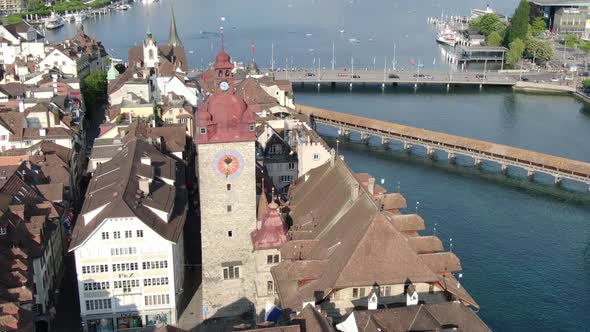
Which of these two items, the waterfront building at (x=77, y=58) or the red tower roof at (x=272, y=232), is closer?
the red tower roof at (x=272, y=232)

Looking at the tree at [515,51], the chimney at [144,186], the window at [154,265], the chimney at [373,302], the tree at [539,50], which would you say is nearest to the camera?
the chimney at [373,302]

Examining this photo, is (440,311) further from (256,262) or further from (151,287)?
(151,287)

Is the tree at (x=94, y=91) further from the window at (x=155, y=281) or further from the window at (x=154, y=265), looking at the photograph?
the window at (x=154, y=265)

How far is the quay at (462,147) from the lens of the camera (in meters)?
94.9

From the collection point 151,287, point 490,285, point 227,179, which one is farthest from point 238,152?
point 490,285

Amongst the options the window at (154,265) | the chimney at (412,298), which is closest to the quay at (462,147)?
the chimney at (412,298)

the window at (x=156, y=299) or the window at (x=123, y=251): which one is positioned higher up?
the window at (x=123, y=251)

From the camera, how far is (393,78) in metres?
163

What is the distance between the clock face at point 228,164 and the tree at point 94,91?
7433cm

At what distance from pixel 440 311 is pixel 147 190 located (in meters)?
26.9

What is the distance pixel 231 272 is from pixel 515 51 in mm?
151243

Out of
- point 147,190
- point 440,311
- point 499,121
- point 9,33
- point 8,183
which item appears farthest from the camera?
point 9,33

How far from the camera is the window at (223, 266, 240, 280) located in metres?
54.8

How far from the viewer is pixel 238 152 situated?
51781 mm
